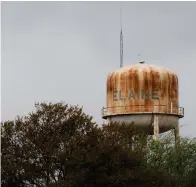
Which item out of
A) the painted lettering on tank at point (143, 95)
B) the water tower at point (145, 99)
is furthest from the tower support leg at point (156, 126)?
the painted lettering on tank at point (143, 95)

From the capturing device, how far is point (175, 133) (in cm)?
4359

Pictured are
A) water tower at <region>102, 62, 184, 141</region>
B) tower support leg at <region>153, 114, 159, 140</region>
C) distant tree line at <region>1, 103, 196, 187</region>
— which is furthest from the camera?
water tower at <region>102, 62, 184, 141</region>

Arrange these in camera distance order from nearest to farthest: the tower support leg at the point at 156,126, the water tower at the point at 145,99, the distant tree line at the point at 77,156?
the distant tree line at the point at 77,156, the tower support leg at the point at 156,126, the water tower at the point at 145,99

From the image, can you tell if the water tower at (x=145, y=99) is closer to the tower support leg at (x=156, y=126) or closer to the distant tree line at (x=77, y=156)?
the tower support leg at (x=156, y=126)

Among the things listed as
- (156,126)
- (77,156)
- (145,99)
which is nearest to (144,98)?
(145,99)

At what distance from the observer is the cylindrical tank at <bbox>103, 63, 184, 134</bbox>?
42.8m

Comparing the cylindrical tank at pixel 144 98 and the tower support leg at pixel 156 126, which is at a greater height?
the cylindrical tank at pixel 144 98

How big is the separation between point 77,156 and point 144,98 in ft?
29.7

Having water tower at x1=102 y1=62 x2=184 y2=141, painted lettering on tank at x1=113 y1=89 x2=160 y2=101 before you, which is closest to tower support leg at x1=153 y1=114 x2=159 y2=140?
water tower at x1=102 y1=62 x2=184 y2=141

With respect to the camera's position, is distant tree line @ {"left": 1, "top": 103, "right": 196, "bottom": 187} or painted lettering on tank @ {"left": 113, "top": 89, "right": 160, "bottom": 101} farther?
painted lettering on tank @ {"left": 113, "top": 89, "right": 160, "bottom": 101}

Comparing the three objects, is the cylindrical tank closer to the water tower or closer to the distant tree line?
the water tower

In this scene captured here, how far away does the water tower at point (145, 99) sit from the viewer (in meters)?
42.7

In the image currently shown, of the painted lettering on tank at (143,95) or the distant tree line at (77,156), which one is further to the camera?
the painted lettering on tank at (143,95)

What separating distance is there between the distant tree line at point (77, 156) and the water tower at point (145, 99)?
269cm
